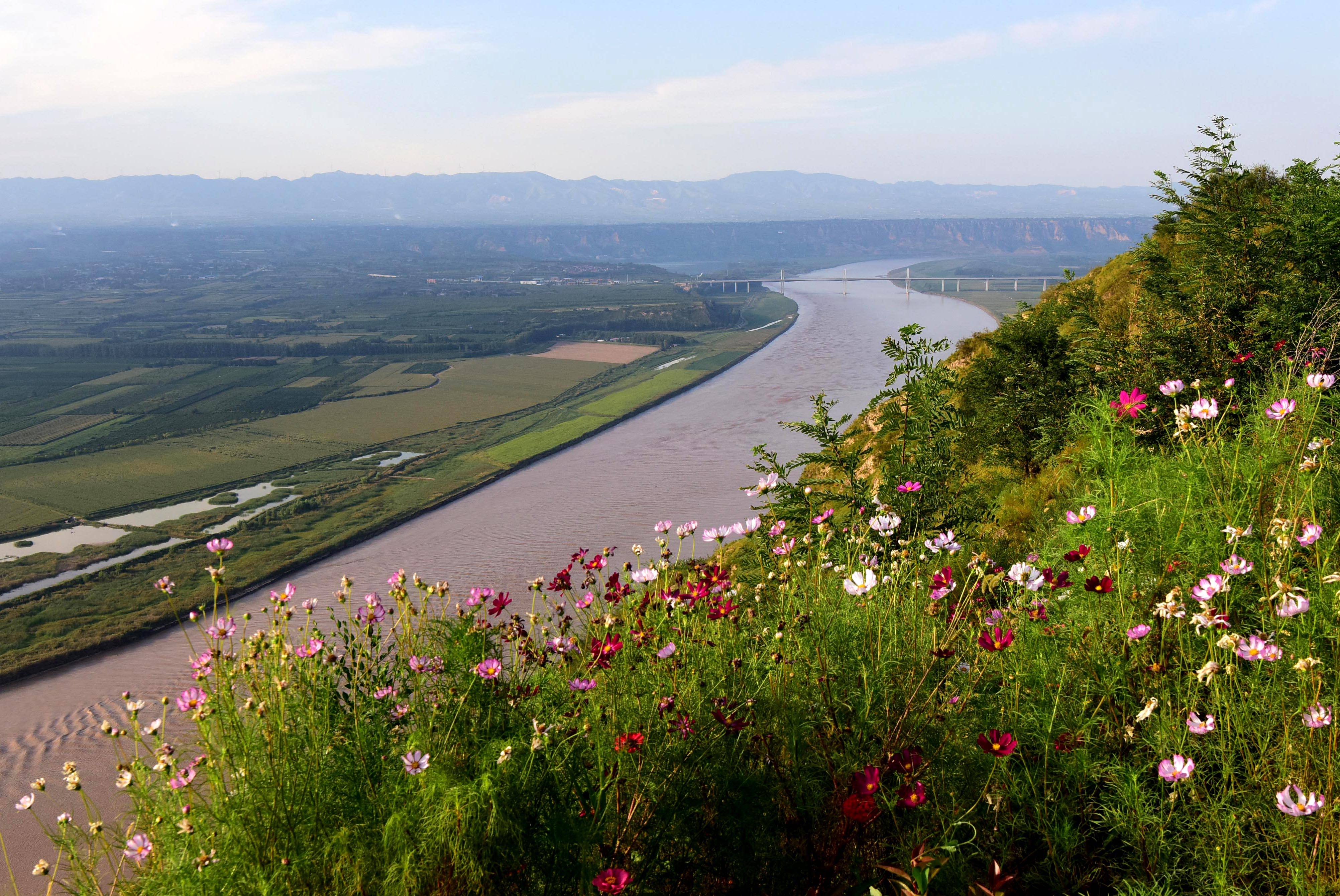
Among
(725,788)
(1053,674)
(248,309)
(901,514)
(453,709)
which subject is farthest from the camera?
(248,309)

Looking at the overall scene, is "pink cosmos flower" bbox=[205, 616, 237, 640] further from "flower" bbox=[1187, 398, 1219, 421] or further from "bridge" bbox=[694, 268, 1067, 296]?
"bridge" bbox=[694, 268, 1067, 296]

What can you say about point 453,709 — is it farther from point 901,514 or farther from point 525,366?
point 525,366

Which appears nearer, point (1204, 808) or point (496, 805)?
point (496, 805)

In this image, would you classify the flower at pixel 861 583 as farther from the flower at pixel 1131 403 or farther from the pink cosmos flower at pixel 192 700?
the pink cosmos flower at pixel 192 700

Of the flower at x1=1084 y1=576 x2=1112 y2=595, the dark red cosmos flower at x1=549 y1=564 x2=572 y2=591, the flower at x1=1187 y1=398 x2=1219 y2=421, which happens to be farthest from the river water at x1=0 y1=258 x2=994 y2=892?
the flower at x1=1187 y1=398 x2=1219 y2=421

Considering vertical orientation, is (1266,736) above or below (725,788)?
above

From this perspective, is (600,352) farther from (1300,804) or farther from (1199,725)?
(1300,804)

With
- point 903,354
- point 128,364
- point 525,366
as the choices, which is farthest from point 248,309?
point 903,354
